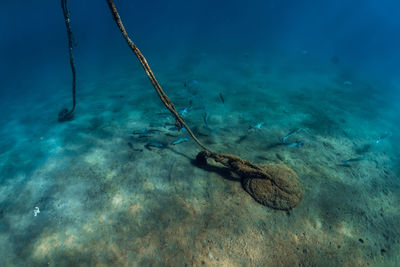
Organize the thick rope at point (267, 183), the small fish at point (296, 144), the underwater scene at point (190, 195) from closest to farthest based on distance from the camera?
the underwater scene at point (190, 195) → the thick rope at point (267, 183) → the small fish at point (296, 144)

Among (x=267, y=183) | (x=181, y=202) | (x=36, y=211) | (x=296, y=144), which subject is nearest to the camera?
(x=36, y=211)

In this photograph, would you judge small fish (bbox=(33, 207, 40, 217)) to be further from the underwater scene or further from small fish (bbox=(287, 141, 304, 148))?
small fish (bbox=(287, 141, 304, 148))

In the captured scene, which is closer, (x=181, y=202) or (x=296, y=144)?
(x=181, y=202)

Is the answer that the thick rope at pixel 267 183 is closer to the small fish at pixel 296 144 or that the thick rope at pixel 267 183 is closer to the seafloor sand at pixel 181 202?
the seafloor sand at pixel 181 202

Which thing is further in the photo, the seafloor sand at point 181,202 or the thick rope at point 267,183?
the thick rope at point 267,183

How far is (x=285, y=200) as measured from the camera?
422 centimetres

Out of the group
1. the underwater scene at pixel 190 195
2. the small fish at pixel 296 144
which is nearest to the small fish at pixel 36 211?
the underwater scene at pixel 190 195

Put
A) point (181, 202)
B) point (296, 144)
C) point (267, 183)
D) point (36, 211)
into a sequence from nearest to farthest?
point (36, 211)
point (181, 202)
point (267, 183)
point (296, 144)

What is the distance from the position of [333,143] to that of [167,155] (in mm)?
6761

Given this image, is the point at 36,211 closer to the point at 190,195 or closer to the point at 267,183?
the point at 190,195

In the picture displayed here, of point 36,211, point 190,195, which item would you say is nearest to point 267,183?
point 190,195

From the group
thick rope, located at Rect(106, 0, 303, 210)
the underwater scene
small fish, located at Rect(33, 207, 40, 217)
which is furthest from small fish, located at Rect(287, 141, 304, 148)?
small fish, located at Rect(33, 207, 40, 217)

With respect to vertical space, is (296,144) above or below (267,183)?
Answer: below

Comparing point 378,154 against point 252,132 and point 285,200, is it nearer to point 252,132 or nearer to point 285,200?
point 252,132
